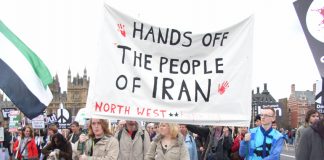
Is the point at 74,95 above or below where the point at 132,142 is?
above

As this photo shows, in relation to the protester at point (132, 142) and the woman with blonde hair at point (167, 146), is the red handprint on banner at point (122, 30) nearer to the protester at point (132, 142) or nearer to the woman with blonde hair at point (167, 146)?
the woman with blonde hair at point (167, 146)

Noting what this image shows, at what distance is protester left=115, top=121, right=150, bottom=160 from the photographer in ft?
25.6

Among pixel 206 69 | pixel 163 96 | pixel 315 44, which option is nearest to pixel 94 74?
pixel 163 96

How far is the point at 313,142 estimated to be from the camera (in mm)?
5449

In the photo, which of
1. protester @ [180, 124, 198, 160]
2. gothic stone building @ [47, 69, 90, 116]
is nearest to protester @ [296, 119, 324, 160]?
protester @ [180, 124, 198, 160]

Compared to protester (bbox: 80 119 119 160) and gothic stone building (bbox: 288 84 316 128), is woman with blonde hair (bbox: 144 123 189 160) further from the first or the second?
gothic stone building (bbox: 288 84 316 128)

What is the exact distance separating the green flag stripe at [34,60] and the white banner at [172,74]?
1.34 m

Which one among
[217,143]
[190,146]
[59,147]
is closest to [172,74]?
[190,146]

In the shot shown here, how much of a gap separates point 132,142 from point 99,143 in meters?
0.96

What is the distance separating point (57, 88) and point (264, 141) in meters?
151

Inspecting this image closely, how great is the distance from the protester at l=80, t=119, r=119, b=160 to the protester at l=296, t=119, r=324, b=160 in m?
2.30

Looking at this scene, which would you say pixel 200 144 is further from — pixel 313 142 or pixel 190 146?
pixel 313 142

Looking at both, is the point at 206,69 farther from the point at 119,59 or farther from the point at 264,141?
the point at 264,141

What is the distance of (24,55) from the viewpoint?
→ 7.27 meters
